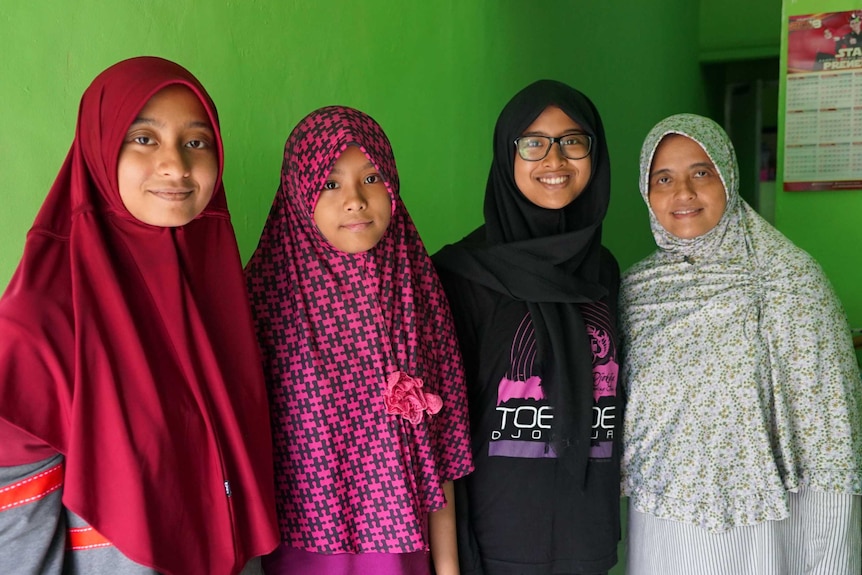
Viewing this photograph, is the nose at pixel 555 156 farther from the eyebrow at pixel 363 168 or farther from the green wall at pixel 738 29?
the green wall at pixel 738 29

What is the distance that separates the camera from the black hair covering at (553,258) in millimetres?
1554

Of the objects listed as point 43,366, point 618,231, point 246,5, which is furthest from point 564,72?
point 43,366

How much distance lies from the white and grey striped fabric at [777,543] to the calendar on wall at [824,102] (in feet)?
4.33

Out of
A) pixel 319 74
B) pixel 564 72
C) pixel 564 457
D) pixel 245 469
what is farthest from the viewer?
pixel 564 72

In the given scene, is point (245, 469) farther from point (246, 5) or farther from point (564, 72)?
point (564, 72)

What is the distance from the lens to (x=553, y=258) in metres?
1.66

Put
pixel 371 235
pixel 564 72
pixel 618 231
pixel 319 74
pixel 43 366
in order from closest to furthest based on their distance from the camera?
1. pixel 43 366
2. pixel 371 235
3. pixel 319 74
4. pixel 564 72
5. pixel 618 231

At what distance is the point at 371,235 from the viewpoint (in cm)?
131

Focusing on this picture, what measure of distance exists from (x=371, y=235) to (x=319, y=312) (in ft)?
0.52

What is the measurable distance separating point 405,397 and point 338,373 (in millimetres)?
121

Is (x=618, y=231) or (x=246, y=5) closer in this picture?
(x=246, y=5)

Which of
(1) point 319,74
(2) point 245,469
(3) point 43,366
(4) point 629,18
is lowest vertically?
(2) point 245,469

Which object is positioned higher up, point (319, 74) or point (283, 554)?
point (319, 74)

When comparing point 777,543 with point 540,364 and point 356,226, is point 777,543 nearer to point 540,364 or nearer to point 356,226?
point 540,364
